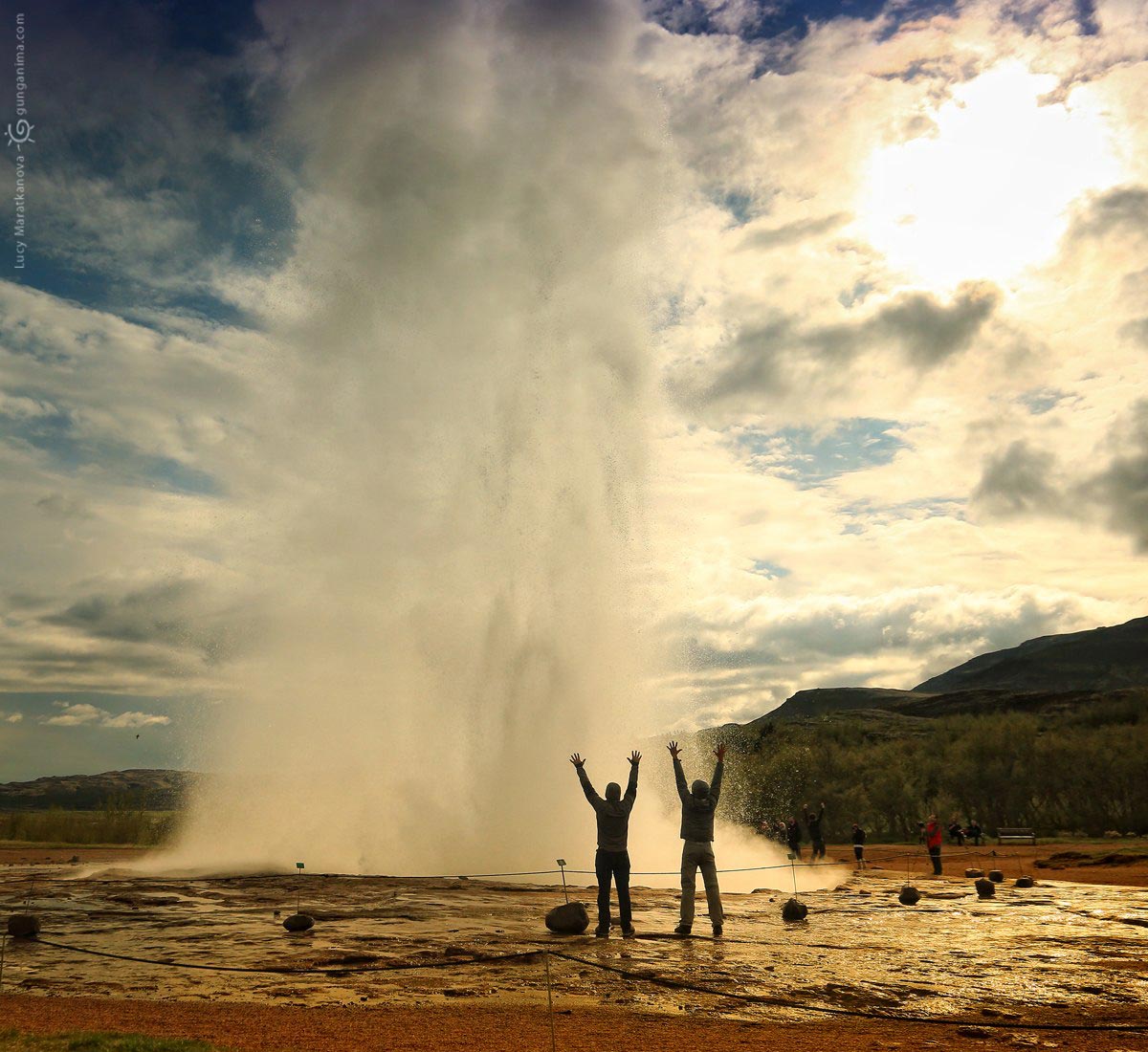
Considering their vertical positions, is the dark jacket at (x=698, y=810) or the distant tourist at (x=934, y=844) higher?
the dark jacket at (x=698, y=810)

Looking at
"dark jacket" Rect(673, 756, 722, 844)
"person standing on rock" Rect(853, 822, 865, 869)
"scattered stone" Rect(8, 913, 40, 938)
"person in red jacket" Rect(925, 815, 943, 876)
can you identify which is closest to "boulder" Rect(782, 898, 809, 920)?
"dark jacket" Rect(673, 756, 722, 844)

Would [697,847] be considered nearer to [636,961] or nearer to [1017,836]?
[636,961]

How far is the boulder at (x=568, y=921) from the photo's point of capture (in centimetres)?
1439

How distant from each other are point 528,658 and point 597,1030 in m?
25.1

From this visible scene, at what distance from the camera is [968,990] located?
10.3m

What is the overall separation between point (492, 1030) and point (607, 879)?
5.28 m

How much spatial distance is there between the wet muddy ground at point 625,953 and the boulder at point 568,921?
12.9 inches

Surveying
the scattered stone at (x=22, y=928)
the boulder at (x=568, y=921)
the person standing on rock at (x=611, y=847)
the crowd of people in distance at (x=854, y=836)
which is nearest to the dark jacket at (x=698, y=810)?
the person standing on rock at (x=611, y=847)

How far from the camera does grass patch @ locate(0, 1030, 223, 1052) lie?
7660mm

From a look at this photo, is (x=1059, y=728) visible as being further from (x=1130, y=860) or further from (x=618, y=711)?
(x=618, y=711)

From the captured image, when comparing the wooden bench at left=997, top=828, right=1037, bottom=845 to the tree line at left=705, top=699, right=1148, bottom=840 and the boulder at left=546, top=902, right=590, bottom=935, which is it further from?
the boulder at left=546, top=902, right=590, bottom=935

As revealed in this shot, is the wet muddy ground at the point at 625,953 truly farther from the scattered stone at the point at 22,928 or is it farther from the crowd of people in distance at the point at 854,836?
the crowd of people in distance at the point at 854,836

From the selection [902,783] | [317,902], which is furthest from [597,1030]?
[902,783]

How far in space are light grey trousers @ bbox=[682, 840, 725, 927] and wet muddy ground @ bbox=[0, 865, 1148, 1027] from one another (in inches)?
16.1
